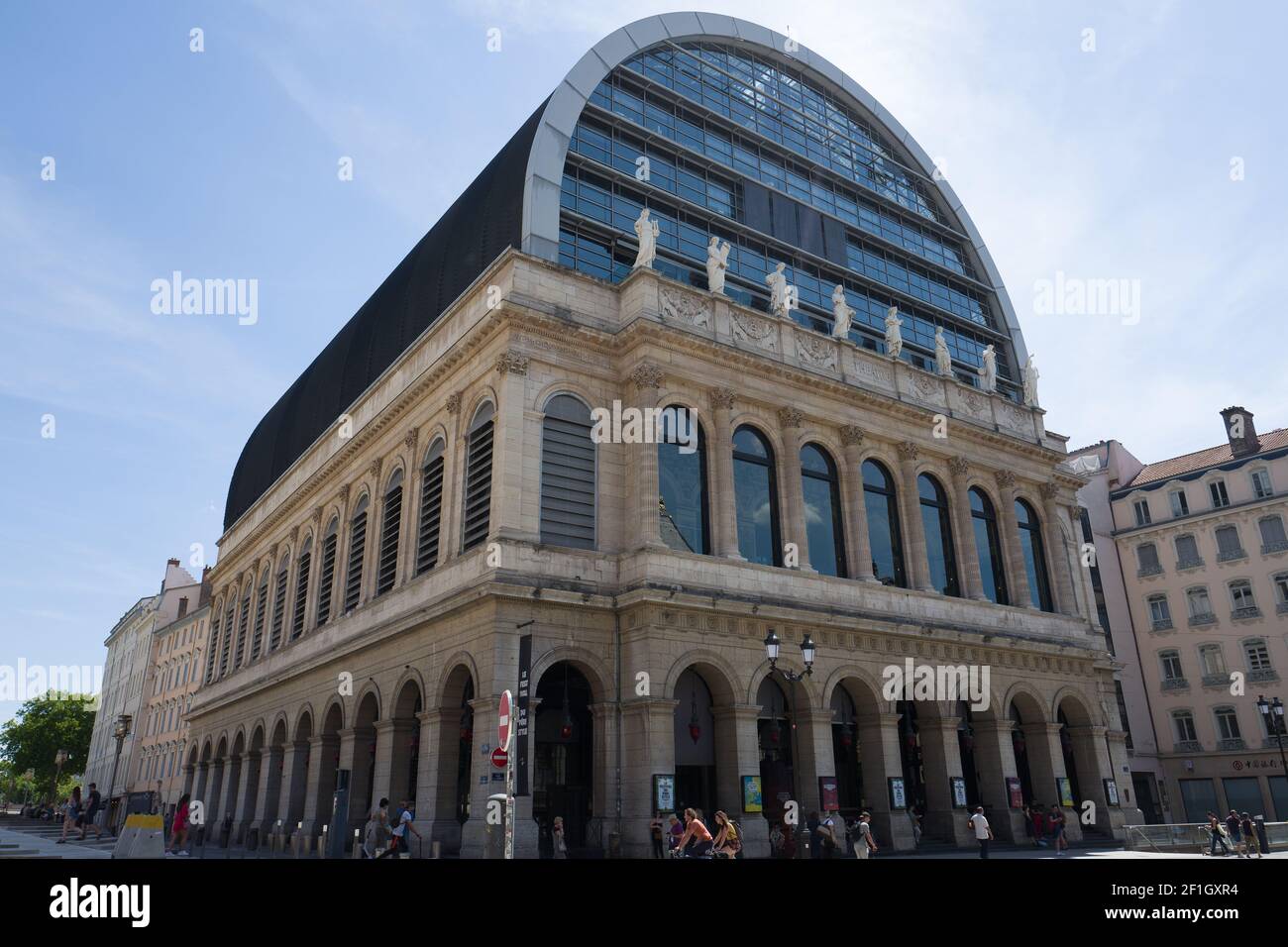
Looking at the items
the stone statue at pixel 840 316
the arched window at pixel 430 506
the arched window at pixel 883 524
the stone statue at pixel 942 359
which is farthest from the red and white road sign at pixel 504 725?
the stone statue at pixel 942 359

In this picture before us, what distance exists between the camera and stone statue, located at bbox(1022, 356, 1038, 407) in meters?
41.8

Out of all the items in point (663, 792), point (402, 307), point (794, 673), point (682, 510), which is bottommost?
point (663, 792)

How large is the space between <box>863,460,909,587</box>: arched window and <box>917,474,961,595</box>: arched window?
1315mm

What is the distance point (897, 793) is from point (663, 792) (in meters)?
8.89

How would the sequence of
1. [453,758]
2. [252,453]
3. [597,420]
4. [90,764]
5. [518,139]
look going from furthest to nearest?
[90,764] < [252,453] < [518,139] < [597,420] < [453,758]

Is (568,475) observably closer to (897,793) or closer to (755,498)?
(755,498)

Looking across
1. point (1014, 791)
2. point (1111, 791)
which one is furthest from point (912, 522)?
point (1111, 791)

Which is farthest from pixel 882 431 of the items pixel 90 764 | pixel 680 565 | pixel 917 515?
pixel 90 764

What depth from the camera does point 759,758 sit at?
27438 millimetres

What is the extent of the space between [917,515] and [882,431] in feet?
10.8

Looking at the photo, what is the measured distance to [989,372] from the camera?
40375 millimetres

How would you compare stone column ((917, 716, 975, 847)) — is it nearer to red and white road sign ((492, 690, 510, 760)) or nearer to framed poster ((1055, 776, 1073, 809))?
framed poster ((1055, 776, 1073, 809))

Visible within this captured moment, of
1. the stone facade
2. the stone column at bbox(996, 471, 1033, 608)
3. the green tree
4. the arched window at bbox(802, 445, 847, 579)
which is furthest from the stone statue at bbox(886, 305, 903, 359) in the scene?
the green tree
